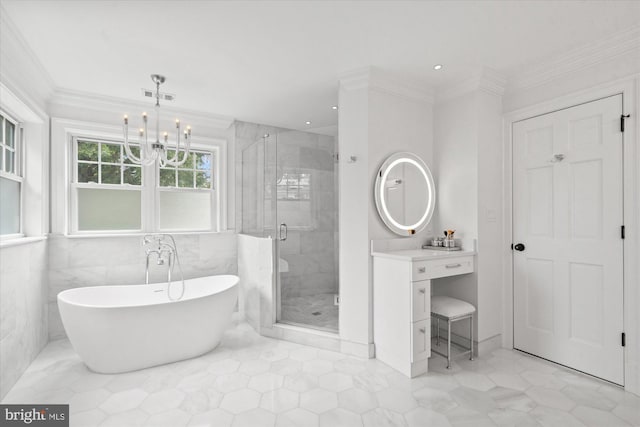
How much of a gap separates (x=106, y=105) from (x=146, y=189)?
958 millimetres

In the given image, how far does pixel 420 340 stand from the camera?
2418 mm

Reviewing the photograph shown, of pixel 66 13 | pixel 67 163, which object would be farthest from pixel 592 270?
pixel 67 163

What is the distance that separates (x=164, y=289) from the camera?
3.32 meters

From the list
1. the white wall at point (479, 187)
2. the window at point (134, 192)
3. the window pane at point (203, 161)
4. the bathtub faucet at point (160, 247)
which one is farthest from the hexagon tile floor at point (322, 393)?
the window pane at point (203, 161)

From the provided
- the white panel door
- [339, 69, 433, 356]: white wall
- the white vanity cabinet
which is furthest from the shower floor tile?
the white panel door

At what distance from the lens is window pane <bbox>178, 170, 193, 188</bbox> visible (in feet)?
12.7

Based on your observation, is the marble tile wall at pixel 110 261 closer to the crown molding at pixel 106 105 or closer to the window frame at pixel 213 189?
the window frame at pixel 213 189

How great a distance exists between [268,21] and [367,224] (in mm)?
1685

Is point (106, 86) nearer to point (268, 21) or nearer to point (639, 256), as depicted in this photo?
point (268, 21)

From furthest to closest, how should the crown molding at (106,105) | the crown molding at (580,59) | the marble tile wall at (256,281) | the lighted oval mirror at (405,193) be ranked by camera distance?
1. the marble tile wall at (256,281)
2. the crown molding at (106,105)
3. the lighted oval mirror at (405,193)
4. the crown molding at (580,59)

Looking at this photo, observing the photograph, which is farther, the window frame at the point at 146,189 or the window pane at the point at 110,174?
the window pane at the point at 110,174

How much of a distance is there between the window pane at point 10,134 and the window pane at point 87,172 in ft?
2.22

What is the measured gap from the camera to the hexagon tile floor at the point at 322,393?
6.21 feet

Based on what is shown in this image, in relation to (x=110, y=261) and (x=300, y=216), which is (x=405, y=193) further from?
(x=110, y=261)
